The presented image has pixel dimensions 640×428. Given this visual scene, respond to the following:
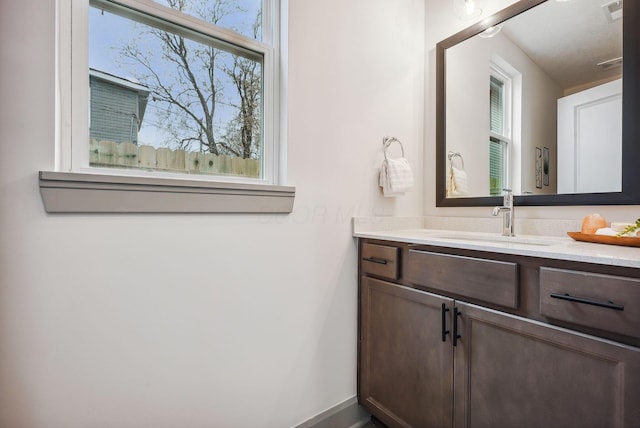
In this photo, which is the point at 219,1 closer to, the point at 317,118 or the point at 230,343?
the point at 317,118

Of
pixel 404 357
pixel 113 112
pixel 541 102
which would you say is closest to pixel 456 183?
pixel 541 102

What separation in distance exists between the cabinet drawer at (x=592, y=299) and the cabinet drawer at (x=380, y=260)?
54 cm

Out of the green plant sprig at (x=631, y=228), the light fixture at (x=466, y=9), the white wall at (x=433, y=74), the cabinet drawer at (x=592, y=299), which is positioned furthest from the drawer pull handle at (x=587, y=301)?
the light fixture at (x=466, y=9)

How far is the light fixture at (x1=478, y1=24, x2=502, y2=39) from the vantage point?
5.03 feet

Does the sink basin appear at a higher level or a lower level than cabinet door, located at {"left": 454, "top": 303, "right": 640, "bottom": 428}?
higher

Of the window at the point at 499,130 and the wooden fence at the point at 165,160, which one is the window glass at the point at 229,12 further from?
the window at the point at 499,130

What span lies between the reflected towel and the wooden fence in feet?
3.54

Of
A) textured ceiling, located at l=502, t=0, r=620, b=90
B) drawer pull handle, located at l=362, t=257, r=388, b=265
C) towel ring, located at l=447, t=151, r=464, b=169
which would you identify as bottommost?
drawer pull handle, located at l=362, t=257, r=388, b=265

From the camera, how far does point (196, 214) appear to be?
3.59ft

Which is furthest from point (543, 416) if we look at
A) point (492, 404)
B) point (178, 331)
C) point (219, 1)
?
point (219, 1)

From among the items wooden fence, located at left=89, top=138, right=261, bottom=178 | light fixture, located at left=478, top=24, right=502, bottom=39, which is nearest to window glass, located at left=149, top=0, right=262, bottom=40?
wooden fence, located at left=89, top=138, right=261, bottom=178

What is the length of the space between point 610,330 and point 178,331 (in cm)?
126

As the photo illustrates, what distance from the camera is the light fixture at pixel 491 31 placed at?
153 cm

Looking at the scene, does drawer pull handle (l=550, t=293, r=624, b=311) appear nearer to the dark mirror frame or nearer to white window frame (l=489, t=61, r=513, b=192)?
the dark mirror frame
